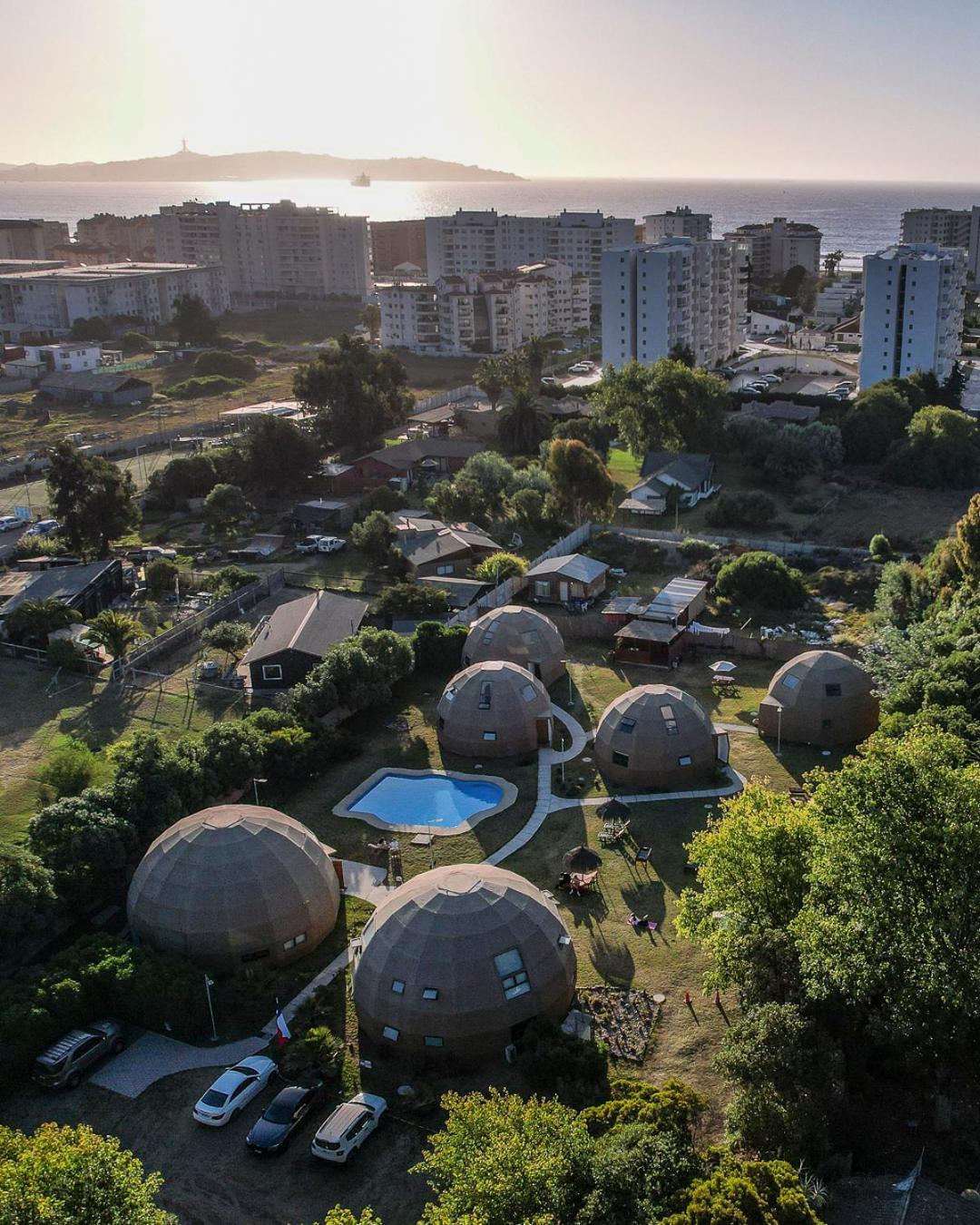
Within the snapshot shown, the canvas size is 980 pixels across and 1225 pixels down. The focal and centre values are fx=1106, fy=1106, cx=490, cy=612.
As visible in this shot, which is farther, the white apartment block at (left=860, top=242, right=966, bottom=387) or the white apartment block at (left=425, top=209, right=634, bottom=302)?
the white apartment block at (left=425, top=209, right=634, bottom=302)

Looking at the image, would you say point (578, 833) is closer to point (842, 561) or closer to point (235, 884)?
point (235, 884)

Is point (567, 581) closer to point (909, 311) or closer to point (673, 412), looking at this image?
point (673, 412)

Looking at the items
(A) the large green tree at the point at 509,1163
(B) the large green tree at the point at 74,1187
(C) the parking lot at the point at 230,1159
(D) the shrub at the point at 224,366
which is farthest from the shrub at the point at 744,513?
(D) the shrub at the point at 224,366

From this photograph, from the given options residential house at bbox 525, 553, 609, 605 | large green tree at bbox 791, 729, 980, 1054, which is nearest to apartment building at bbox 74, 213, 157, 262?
residential house at bbox 525, 553, 609, 605

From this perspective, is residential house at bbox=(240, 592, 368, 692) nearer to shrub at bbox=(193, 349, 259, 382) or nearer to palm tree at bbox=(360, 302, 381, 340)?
shrub at bbox=(193, 349, 259, 382)

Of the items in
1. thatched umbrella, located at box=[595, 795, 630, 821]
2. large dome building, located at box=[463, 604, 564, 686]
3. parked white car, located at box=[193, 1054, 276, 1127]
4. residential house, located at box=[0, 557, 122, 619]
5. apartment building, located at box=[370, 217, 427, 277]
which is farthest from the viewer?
apartment building, located at box=[370, 217, 427, 277]

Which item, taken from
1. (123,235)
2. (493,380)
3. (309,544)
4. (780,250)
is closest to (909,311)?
(493,380)
